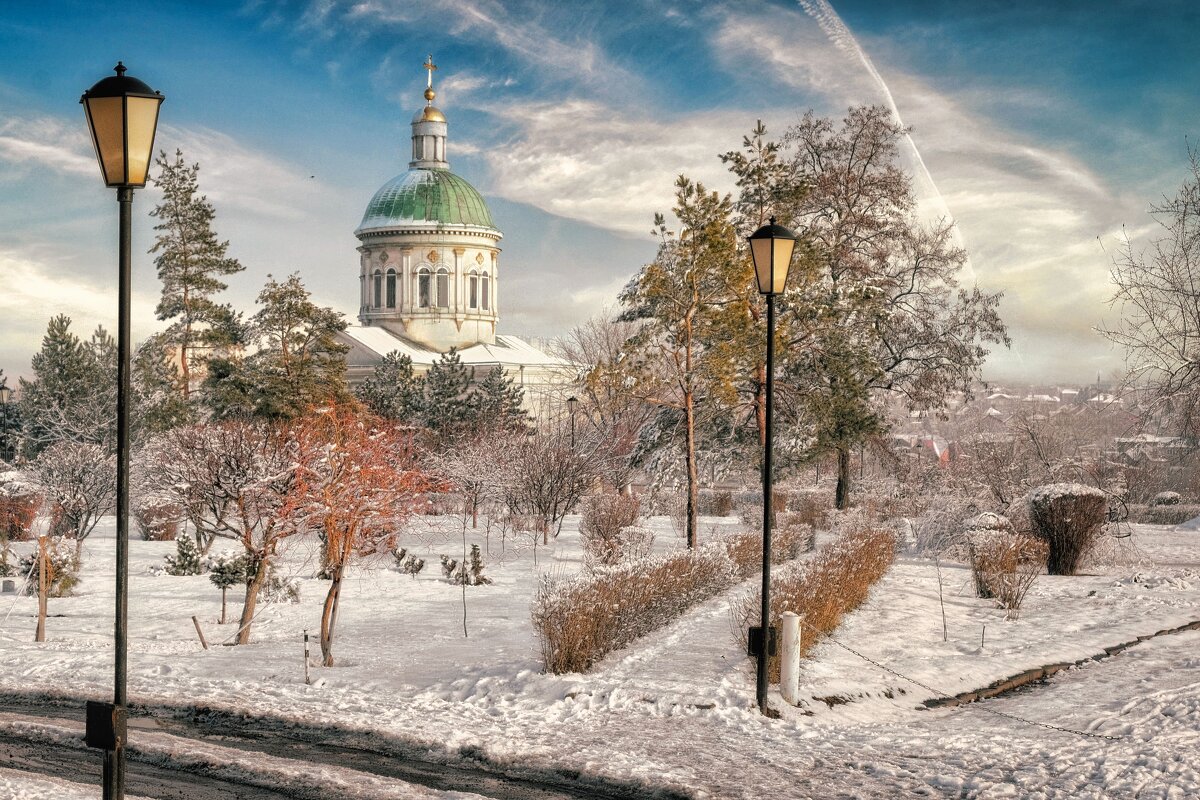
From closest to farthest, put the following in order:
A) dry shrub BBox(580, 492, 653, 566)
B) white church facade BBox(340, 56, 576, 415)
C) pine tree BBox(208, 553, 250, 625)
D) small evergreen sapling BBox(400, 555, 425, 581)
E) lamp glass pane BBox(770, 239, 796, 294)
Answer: lamp glass pane BBox(770, 239, 796, 294)
pine tree BBox(208, 553, 250, 625)
dry shrub BBox(580, 492, 653, 566)
small evergreen sapling BBox(400, 555, 425, 581)
white church facade BBox(340, 56, 576, 415)

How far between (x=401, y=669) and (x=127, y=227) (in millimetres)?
7700

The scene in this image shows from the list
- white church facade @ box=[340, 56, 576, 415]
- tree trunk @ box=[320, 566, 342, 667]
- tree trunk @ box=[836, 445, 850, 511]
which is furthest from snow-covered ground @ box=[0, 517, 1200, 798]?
white church facade @ box=[340, 56, 576, 415]

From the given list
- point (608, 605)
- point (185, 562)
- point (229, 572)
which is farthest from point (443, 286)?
point (608, 605)

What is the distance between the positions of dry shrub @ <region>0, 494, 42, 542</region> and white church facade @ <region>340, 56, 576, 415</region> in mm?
29648

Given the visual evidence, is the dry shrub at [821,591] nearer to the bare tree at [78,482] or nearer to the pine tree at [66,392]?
the bare tree at [78,482]

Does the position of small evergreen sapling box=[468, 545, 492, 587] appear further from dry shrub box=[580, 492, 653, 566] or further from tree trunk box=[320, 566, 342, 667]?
tree trunk box=[320, 566, 342, 667]

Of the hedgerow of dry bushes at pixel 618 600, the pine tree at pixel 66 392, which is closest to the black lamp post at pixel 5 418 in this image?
the pine tree at pixel 66 392

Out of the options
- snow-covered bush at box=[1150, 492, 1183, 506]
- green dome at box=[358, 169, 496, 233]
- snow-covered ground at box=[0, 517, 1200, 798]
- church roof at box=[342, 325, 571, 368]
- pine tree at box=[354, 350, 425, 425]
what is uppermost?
green dome at box=[358, 169, 496, 233]

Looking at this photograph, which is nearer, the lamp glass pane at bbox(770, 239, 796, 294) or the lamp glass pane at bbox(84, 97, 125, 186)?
the lamp glass pane at bbox(84, 97, 125, 186)

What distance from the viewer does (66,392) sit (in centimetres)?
4056

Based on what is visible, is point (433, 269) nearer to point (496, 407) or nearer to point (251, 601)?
point (496, 407)

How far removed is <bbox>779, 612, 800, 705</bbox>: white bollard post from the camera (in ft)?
35.2

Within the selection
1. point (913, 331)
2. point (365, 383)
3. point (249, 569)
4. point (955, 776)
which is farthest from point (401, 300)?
point (955, 776)

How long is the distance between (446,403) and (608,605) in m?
27.1
